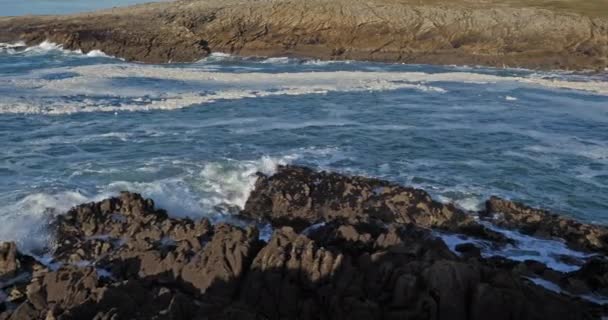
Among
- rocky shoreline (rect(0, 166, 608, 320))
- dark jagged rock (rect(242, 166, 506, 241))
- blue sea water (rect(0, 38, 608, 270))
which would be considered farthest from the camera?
blue sea water (rect(0, 38, 608, 270))

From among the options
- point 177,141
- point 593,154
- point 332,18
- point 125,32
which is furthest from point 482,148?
point 125,32

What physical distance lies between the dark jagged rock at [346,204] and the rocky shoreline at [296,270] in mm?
56

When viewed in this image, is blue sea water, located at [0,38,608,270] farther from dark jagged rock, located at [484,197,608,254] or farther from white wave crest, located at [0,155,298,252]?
dark jagged rock, located at [484,197,608,254]

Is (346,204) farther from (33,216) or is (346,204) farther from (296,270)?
(33,216)

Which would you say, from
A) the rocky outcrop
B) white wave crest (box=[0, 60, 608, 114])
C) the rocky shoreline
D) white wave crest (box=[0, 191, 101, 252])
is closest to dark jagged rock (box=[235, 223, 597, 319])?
the rocky shoreline

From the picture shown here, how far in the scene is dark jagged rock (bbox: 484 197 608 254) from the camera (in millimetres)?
14336

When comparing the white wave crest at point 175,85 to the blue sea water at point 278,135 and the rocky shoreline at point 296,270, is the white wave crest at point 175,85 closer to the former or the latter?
the blue sea water at point 278,135

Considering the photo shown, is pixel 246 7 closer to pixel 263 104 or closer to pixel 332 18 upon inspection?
pixel 332 18

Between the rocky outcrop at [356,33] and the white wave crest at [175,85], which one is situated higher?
the rocky outcrop at [356,33]

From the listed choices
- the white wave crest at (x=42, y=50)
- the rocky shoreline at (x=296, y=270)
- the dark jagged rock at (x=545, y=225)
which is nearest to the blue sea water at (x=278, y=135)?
the dark jagged rock at (x=545, y=225)

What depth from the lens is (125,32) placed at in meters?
54.3

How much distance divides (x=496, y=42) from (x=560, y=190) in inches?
1394

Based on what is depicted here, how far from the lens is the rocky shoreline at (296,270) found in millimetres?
9312

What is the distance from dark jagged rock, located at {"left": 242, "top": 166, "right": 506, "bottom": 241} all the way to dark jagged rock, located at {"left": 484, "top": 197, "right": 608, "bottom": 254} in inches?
39.4
